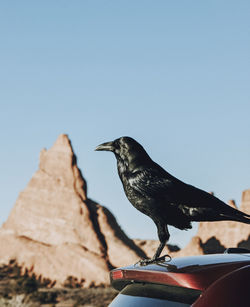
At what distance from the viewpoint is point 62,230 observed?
67125 mm

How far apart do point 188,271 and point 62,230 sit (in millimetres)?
64911

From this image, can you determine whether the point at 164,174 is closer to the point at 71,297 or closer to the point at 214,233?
the point at 71,297

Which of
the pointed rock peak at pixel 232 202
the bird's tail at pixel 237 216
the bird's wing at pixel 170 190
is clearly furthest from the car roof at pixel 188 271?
the pointed rock peak at pixel 232 202

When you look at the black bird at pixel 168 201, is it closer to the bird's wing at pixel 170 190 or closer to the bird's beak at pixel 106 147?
the bird's wing at pixel 170 190

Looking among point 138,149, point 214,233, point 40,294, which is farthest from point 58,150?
point 138,149

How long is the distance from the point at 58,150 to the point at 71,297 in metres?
27.0

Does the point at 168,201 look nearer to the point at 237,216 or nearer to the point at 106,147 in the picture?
the point at 237,216

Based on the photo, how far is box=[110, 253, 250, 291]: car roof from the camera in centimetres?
295

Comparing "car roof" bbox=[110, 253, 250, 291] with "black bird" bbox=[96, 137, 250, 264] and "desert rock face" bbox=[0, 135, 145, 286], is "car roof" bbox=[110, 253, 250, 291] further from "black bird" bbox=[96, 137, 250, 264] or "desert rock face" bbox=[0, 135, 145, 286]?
"desert rock face" bbox=[0, 135, 145, 286]

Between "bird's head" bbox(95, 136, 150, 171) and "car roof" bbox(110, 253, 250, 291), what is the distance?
60.0 inches

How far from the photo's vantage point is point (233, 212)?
14.5 feet

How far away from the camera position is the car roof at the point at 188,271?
2953mm

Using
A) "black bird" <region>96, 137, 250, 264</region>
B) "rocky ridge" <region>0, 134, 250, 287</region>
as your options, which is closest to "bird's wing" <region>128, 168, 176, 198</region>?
"black bird" <region>96, 137, 250, 264</region>

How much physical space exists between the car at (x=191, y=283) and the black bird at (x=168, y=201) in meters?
1.08
